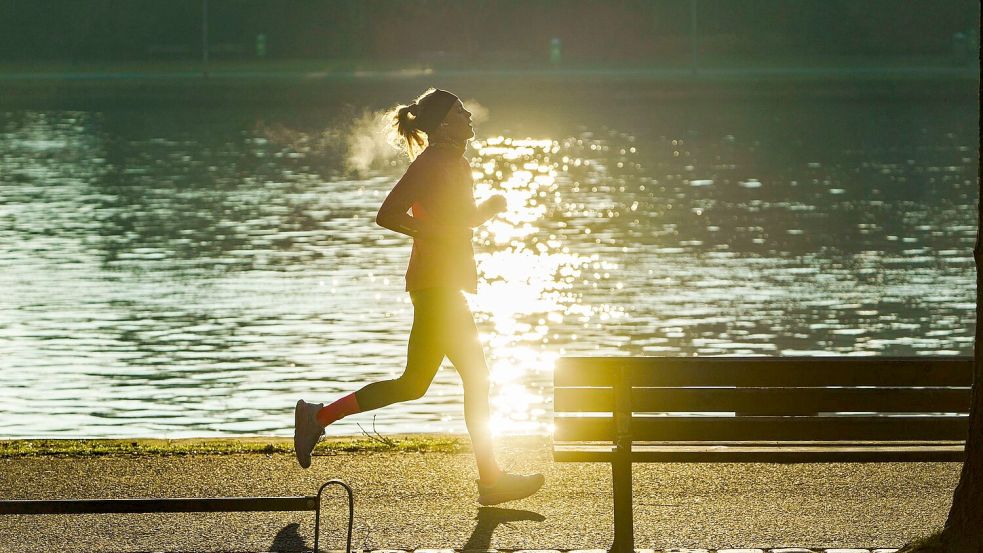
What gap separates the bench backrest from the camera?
20.0 ft

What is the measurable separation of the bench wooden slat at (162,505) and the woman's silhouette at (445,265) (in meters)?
1.38

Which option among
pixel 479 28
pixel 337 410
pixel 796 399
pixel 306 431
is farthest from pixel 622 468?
pixel 479 28

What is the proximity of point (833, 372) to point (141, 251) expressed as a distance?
53.5 ft

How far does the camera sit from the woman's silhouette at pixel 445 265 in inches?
269

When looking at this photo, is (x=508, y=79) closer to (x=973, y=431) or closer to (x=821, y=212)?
(x=821, y=212)

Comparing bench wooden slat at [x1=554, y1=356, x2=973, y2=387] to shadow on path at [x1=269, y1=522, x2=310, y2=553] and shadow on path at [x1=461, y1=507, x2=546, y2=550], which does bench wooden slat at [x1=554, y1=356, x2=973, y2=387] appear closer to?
shadow on path at [x1=461, y1=507, x2=546, y2=550]

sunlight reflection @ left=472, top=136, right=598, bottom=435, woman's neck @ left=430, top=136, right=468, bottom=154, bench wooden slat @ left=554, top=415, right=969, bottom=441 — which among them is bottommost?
sunlight reflection @ left=472, top=136, right=598, bottom=435

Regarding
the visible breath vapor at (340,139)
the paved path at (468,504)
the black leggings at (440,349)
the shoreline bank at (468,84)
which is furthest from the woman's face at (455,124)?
the shoreline bank at (468,84)

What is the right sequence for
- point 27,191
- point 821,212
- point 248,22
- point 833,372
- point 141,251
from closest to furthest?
point 833,372, point 141,251, point 821,212, point 27,191, point 248,22

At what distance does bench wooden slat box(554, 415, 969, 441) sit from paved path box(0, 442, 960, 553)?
1.36ft

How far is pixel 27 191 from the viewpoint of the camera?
28156 millimetres

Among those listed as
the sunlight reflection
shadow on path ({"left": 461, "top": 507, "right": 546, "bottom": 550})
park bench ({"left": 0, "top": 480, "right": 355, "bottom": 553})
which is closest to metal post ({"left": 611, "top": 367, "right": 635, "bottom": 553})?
shadow on path ({"left": 461, "top": 507, "right": 546, "bottom": 550})

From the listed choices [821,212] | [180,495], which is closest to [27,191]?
[821,212]

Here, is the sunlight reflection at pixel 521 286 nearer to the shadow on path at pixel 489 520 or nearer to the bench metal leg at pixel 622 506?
the shadow on path at pixel 489 520
